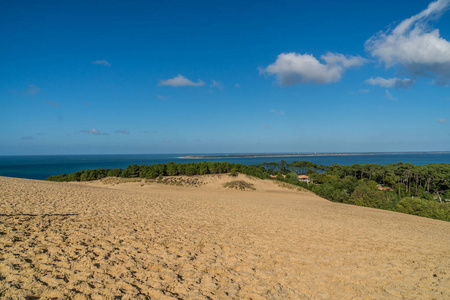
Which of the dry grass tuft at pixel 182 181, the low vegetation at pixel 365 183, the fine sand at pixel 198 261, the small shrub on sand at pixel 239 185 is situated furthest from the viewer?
the dry grass tuft at pixel 182 181

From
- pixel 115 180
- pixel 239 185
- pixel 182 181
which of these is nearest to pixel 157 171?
pixel 182 181

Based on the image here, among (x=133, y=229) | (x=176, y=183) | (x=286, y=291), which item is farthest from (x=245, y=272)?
(x=176, y=183)

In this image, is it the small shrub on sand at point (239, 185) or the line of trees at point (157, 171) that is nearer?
the small shrub on sand at point (239, 185)

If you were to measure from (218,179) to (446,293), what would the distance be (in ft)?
108

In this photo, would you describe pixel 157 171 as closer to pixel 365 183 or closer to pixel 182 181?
pixel 182 181

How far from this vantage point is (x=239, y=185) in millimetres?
34719

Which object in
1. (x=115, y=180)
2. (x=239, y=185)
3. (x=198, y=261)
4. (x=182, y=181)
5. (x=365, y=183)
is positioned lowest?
(x=365, y=183)

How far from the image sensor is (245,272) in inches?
241

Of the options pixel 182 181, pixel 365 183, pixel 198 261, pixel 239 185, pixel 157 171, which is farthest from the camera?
pixel 365 183

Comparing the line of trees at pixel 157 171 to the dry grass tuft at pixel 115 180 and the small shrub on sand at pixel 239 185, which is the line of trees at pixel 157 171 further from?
the small shrub on sand at pixel 239 185

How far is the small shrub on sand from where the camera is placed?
3422cm

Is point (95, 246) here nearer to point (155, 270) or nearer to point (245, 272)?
point (155, 270)

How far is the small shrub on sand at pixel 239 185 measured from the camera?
3422cm

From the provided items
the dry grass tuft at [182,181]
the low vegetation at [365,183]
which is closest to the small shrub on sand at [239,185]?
the low vegetation at [365,183]
